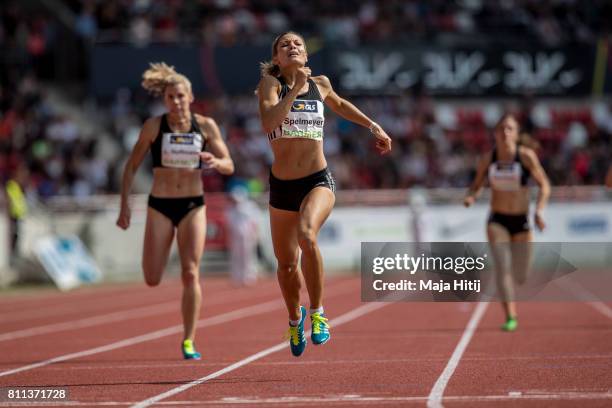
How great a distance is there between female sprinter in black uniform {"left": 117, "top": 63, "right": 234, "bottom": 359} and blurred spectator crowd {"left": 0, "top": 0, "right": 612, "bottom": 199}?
633 inches

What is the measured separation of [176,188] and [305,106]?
183cm

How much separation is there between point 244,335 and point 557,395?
5.82m

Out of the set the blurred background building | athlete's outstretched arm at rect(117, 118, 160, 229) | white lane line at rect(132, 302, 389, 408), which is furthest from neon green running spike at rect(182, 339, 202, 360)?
the blurred background building

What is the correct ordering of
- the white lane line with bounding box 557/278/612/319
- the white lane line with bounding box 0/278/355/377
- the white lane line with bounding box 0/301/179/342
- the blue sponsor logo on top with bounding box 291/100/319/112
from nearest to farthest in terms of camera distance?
the blue sponsor logo on top with bounding box 291/100/319/112
the white lane line with bounding box 0/278/355/377
the white lane line with bounding box 0/301/179/342
the white lane line with bounding box 557/278/612/319

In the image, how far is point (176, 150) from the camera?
9312 millimetres

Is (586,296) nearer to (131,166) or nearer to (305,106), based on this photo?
(131,166)

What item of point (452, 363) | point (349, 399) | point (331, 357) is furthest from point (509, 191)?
point (349, 399)

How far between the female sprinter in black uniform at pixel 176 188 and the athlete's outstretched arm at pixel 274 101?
134cm

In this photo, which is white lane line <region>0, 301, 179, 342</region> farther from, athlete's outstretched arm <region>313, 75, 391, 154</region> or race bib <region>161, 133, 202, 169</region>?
athlete's outstretched arm <region>313, 75, 391, 154</region>

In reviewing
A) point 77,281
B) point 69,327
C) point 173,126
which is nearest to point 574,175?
point 77,281

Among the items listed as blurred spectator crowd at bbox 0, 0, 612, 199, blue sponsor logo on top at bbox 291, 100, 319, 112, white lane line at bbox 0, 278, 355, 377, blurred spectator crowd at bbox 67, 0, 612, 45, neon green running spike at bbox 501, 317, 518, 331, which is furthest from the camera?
blurred spectator crowd at bbox 67, 0, 612, 45

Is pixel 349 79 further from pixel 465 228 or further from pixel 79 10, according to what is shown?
pixel 79 10

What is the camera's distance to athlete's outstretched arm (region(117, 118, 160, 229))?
922 cm

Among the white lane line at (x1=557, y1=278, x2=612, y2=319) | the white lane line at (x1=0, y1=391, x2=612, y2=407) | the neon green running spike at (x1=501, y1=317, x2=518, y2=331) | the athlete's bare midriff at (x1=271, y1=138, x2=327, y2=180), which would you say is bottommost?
the white lane line at (x1=557, y1=278, x2=612, y2=319)
